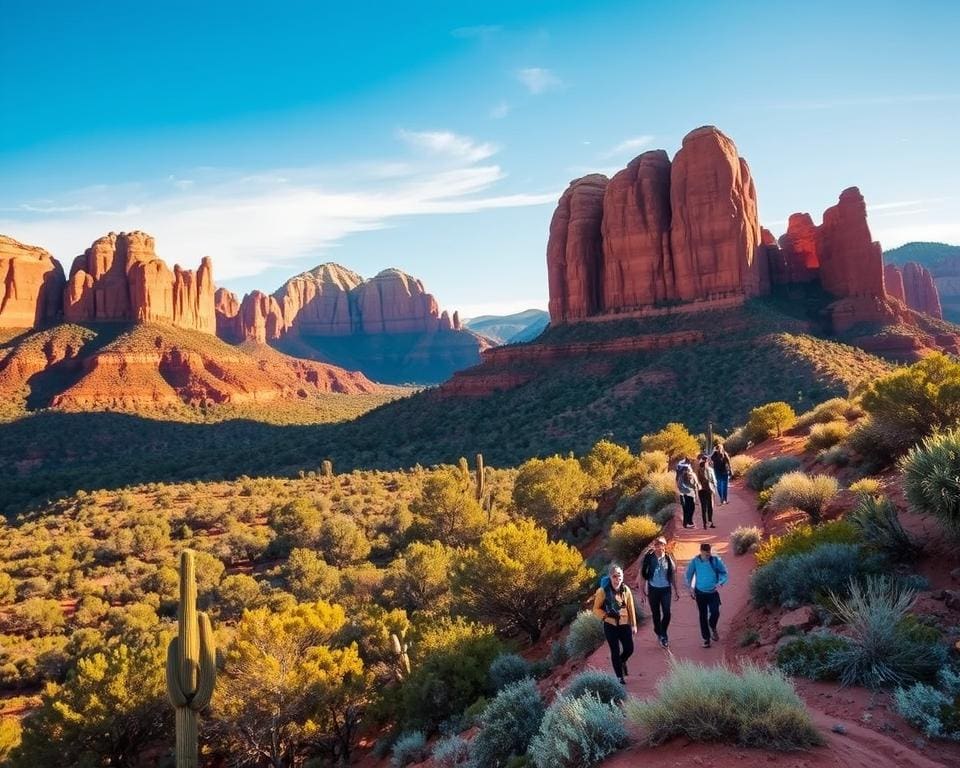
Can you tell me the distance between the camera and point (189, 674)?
9391 mm

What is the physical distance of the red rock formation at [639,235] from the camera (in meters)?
61.8

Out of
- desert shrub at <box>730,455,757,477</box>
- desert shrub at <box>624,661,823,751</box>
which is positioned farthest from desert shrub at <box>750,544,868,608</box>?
desert shrub at <box>730,455,757,477</box>

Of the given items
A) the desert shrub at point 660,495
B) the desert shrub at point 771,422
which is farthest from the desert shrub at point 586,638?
the desert shrub at point 771,422

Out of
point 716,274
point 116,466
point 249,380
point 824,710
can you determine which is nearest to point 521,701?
point 824,710

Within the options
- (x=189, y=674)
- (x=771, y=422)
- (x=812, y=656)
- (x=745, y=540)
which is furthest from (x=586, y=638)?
(x=771, y=422)

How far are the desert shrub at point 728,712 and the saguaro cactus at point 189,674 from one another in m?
6.97

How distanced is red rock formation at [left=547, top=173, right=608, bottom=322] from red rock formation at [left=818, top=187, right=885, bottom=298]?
22.4 metres

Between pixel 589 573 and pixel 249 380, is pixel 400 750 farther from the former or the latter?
pixel 249 380

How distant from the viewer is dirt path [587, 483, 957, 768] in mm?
4703

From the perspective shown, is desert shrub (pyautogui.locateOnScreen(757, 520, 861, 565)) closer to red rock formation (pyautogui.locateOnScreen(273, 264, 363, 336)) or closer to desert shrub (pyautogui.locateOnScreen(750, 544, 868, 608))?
desert shrub (pyautogui.locateOnScreen(750, 544, 868, 608))

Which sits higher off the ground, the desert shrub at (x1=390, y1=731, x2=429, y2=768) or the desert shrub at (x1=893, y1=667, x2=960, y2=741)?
the desert shrub at (x1=893, y1=667, x2=960, y2=741)

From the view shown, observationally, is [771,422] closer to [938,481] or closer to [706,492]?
[706,492]

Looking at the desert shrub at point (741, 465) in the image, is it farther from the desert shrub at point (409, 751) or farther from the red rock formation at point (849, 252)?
the red rock formation at point (849, 252)

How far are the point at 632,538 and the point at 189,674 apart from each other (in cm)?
1006
